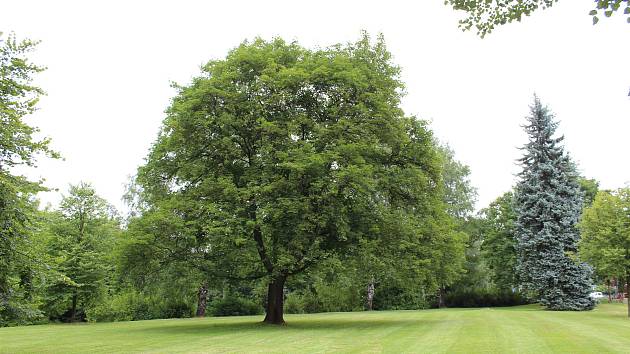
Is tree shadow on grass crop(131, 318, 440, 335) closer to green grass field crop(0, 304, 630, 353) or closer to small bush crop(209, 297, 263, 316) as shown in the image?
green grass field crop(0, 304, 630, 353)

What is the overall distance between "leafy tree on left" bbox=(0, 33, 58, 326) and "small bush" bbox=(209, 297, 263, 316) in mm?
29488

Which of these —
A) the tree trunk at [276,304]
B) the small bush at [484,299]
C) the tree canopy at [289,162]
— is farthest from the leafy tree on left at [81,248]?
the small bush at [484,299]

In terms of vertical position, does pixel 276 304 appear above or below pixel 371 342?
above

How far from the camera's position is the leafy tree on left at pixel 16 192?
12586 mm

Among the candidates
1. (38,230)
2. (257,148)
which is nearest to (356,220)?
(257,148)

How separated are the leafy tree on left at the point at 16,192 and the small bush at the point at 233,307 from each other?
2949 centimetres

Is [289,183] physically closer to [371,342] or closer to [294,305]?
[371,342]

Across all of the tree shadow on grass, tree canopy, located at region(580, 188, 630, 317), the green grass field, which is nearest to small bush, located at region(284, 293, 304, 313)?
the tree shadow on grass

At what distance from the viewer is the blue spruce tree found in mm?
37625

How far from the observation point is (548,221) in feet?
128

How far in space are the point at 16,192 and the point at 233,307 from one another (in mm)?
31946

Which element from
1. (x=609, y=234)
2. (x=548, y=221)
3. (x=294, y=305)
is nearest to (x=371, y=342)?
(x=609, y=234)

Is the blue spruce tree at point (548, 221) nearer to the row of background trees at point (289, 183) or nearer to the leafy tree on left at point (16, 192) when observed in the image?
the row of background trees at point (289, 183)

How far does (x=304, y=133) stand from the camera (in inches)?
906
